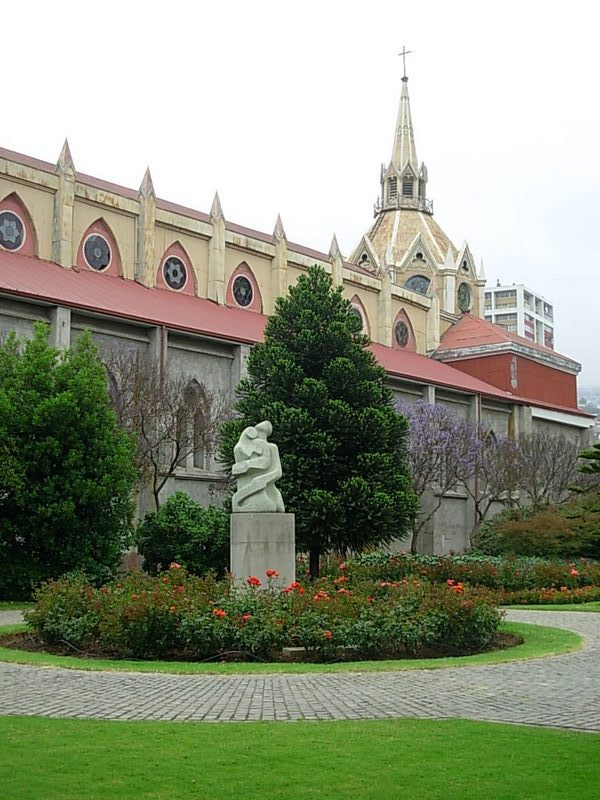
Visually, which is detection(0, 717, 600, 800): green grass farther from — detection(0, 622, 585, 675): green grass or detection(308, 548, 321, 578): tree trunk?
detection(308, 548, 321, 578): tree trunk

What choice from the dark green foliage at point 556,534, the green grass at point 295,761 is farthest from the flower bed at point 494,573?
the green grass at point 295,761

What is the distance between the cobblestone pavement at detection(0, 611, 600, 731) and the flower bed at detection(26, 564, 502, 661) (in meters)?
1.56

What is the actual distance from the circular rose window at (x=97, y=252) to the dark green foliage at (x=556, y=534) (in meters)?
21.0

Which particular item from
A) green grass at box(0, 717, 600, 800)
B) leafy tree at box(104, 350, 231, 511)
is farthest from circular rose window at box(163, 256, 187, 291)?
green grass at box(0, 717, 600, 800)

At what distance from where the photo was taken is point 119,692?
10898mm

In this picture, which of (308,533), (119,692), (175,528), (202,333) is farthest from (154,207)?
(119,692)

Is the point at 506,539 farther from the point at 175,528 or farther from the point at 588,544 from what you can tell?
the point at 175,528

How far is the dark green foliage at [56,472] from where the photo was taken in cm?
2477

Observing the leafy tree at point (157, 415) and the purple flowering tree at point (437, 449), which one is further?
the purple flowering tree at point (437, 449)

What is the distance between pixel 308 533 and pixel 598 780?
1789 centimetres

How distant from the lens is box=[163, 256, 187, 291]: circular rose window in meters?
46.9

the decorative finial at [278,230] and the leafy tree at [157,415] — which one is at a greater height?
the decorative finial at [278,230]

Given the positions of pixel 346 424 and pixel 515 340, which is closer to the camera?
pixel 346 424

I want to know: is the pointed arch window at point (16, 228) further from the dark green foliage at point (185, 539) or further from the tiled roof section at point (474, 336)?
the tiled roof section at point (474, 336)
